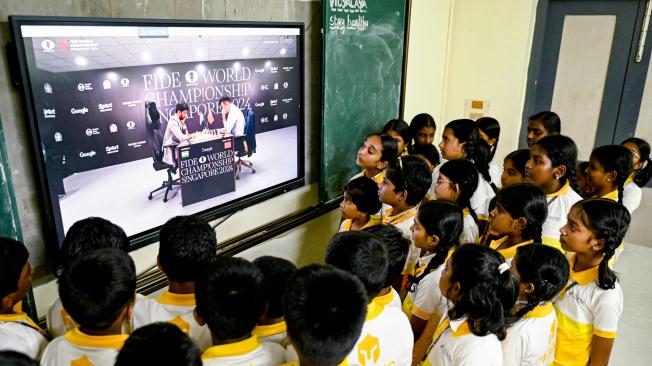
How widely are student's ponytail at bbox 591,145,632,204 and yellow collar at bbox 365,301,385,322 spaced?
2002 millimetres

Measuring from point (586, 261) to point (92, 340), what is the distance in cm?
181

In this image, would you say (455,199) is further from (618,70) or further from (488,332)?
(618,70)

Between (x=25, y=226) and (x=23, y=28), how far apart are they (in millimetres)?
759

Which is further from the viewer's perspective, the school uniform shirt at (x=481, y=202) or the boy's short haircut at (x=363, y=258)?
the school uniform shirt at (x=481, y=202)

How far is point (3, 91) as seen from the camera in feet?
5.41

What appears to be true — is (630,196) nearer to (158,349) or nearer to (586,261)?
(586,261)

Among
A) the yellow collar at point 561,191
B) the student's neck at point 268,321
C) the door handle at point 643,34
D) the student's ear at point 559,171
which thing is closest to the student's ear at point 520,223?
the yellow collar at point 561,191

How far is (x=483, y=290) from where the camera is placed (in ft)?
4.50

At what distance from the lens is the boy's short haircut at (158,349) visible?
2.87 feet

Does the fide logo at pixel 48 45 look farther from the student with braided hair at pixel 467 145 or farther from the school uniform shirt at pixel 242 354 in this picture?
the student with braided hair at pixel 467 145

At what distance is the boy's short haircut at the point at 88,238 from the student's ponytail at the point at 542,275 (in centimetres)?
149

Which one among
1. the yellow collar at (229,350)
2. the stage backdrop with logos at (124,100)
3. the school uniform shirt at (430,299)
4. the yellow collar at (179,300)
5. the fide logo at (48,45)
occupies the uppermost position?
the fide logo at (48,45)

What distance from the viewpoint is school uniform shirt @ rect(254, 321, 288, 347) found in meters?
1.46

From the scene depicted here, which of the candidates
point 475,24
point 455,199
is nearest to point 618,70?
point 475,24
